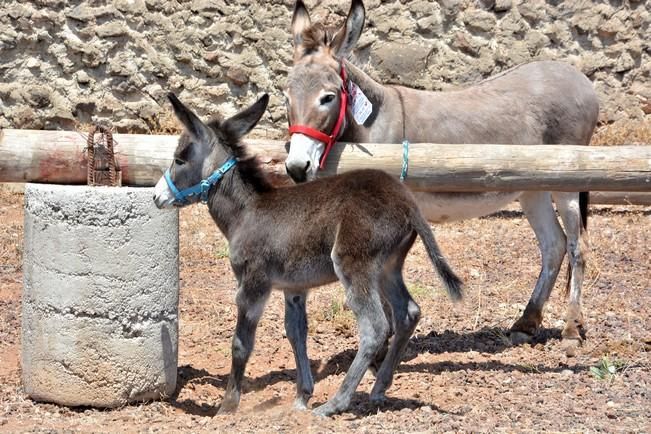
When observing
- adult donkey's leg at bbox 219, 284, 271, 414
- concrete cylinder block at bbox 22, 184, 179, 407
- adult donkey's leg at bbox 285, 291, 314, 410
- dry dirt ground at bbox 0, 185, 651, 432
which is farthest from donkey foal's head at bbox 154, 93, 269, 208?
dry dirt ground at bbox 0, 185, 651, 432

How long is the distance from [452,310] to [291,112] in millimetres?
2084

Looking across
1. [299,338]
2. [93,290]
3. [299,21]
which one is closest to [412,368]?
[299,338]

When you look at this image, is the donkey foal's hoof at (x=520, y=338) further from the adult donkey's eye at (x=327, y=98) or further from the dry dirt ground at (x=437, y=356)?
the adult donkey's eye at (x=327, y=98)

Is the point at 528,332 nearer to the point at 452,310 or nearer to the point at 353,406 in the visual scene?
the point at 452,310

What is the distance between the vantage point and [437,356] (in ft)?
21.2

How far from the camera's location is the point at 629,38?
10828 mm

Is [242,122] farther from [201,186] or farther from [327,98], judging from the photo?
[327,98]

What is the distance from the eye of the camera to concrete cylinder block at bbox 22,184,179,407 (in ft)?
17.4

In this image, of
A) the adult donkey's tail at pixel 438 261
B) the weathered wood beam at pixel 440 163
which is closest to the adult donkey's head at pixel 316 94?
the weathered wood beam at pixel 440 163

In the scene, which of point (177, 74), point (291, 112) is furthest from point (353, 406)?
point (177, 74)

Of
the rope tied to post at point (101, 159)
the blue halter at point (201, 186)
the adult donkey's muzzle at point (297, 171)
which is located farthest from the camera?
the adult donkey's muzzle at point (297, 171)

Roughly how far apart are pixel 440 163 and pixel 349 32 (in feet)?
4.20

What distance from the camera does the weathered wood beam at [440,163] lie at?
566 cm

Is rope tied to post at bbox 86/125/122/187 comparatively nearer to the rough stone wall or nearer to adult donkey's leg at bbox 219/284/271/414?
adult donkey's leg at bbox 219/284/271/414
